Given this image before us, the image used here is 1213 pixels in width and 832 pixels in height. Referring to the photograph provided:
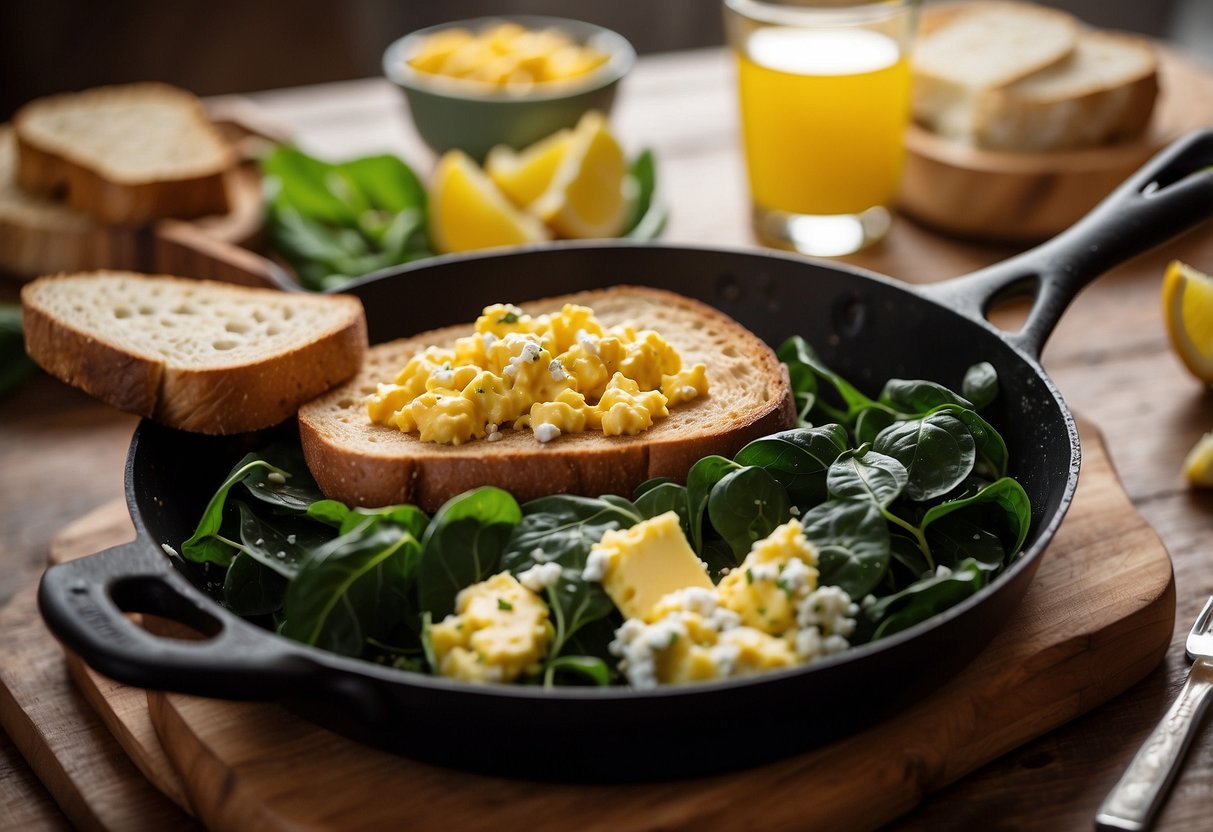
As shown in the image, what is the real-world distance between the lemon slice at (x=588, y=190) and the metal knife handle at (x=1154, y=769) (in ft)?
6.35

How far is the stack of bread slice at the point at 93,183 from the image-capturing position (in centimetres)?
317

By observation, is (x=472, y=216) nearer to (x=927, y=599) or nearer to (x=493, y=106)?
(x=493, y=106)

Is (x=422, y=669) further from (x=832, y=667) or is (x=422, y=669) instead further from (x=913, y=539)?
(x=913, y=539)

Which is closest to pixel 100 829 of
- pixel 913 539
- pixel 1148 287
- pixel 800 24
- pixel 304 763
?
pixel 304 763

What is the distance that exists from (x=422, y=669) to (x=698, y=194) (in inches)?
96.0

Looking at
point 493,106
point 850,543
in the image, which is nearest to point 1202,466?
point 850,543

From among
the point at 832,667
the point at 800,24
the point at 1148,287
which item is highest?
the point at 800,24

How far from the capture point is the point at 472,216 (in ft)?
10.3

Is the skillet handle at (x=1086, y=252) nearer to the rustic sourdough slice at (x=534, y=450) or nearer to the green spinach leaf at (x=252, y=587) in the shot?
the rustic sourdough slice at (x=534, y=450)

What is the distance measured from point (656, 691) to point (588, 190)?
206 centimetres

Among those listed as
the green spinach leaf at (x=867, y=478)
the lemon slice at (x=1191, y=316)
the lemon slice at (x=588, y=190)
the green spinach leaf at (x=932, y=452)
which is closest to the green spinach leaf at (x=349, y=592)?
the green spinach leaf at (x=867, y=478)

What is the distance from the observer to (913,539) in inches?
71.2

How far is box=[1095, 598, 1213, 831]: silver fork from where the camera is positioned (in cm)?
150

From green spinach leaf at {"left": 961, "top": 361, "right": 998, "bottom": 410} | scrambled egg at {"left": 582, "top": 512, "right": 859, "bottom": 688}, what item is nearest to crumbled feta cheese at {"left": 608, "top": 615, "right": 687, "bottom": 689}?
scrambled egg at {"left": 582, "top": 512, "right": 859, "bottom": 688}
